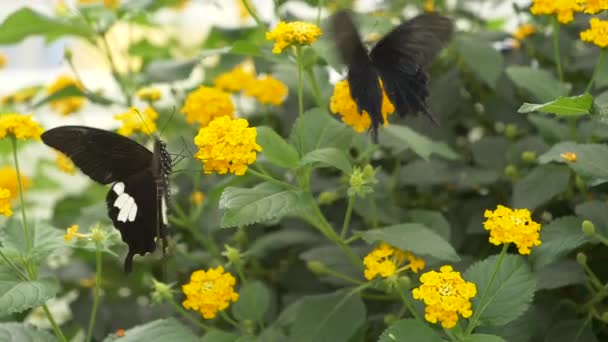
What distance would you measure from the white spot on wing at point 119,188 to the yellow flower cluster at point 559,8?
0.69 meters

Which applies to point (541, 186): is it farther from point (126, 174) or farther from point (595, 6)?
point (126, 174)

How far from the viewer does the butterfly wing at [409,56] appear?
42.9 inches

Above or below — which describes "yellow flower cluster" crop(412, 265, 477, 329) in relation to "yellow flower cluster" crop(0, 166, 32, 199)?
above

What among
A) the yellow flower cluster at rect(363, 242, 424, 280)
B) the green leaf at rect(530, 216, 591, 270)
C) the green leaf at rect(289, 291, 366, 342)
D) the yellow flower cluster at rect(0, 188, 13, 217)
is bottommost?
the green leaf at rect(289, 291, 366, 342)

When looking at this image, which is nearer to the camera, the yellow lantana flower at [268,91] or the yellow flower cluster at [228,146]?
the yellow flower cluster at [228,146]

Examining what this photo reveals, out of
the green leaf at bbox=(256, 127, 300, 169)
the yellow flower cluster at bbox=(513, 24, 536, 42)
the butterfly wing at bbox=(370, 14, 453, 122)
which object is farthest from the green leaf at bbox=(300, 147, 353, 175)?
the yellow flower cluster at bbox=(513, 24, 536, 42)

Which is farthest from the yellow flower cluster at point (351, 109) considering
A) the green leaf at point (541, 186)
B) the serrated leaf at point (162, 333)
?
the serrated leaf at point (162, 333)

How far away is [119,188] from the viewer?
1.09m

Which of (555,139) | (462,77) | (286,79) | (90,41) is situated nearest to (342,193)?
(286,79)

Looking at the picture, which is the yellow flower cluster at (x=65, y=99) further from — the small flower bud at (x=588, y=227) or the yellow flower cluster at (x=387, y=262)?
the small flower bud at (x=588, y=227)

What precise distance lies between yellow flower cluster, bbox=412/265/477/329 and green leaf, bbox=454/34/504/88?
58cm

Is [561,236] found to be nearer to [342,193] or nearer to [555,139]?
[555,139]

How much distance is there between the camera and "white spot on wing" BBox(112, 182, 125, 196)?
1092 mm

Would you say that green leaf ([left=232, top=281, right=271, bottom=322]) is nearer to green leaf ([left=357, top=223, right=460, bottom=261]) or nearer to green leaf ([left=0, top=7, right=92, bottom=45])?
green leaf ([left=357, top=223, right=460, bottom=261])
